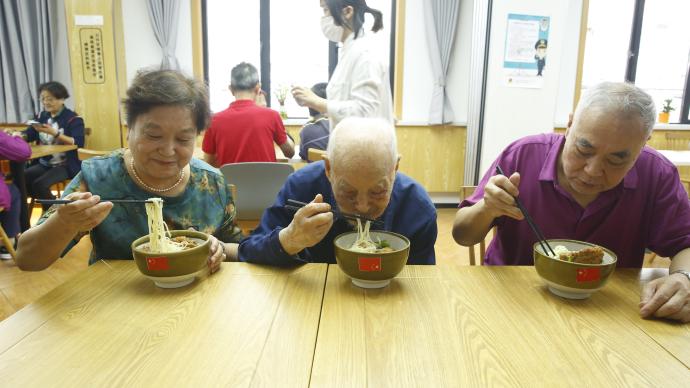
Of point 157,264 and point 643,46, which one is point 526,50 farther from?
point 157,264

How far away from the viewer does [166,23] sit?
530cm

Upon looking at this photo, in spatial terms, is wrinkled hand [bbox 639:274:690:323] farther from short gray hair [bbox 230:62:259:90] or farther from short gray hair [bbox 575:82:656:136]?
short gray hair [bbox 230:62:259:90]

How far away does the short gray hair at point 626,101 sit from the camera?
1.18m

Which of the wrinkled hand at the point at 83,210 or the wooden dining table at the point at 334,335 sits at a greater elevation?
the wrinkled hand at the point at 83,210

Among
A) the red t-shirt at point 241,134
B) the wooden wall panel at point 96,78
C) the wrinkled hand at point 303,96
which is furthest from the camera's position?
the wooden wall panel at point 96,78

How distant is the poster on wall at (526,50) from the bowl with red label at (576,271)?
340 cm

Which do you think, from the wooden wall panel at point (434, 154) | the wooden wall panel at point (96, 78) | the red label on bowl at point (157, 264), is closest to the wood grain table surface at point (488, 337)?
the red label on bowl at point (157, 264)

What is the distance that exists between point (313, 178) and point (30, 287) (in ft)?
8.58

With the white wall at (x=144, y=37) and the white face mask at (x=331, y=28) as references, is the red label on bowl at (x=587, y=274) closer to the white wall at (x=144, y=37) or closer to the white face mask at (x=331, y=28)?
the white face mask at (x=331, y=28)

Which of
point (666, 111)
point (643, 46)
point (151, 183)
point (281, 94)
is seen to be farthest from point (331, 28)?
point (666, 111)

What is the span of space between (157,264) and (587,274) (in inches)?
40.6

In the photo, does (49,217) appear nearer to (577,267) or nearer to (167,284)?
(167,284)

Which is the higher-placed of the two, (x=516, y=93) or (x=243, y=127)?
(x=516, y=93)

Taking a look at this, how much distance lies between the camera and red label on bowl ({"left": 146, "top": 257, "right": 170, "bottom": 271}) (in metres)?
1.06
